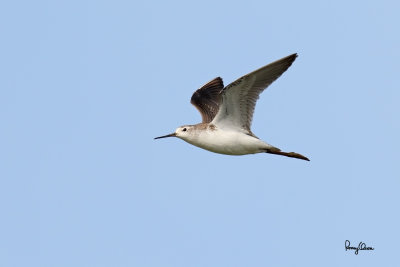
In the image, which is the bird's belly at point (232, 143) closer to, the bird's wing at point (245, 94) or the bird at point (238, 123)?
the bird at point (238, 123)

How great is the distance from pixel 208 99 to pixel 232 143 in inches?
128

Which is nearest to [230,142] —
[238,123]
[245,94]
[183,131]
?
[238,123]

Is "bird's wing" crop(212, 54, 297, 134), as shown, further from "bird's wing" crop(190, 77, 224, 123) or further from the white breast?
"bird's wing" crop(190, 77, 224, 123)

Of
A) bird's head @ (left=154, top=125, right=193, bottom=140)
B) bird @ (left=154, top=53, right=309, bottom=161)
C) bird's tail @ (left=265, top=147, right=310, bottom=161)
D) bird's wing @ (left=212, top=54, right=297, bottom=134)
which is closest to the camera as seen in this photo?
bird's wing @ (left=212, top=54, right=297, bottom=134)

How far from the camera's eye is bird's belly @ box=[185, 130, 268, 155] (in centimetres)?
1309

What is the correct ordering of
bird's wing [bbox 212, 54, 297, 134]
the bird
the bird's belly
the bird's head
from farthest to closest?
the bird's head
the bird's belly
the bird
bird's wing [bbox 212, 54, 297, 134]

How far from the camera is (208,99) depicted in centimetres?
1619

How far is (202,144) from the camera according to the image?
13469 mm

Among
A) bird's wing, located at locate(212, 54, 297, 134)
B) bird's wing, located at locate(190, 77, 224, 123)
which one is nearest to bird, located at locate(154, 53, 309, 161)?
bird's wing, located at locate(212, 54, 297, 134)

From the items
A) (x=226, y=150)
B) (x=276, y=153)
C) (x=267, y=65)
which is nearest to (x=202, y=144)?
(x=226, y=150)

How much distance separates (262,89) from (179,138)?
238cm

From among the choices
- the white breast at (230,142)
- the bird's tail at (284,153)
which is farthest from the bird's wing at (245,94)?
the bird's tail at (284,153)

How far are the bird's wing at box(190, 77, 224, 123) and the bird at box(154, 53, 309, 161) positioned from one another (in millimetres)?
1561

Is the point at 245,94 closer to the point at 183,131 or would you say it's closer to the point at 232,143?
the point at 232,143
